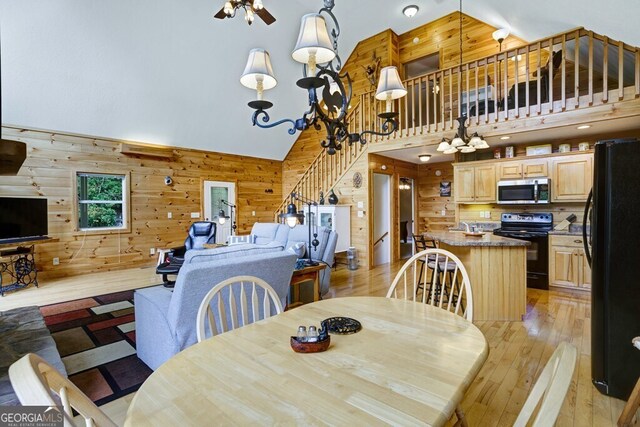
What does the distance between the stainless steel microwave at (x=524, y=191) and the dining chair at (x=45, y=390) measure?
221 inches

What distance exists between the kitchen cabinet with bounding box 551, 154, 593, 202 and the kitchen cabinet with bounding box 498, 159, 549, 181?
12cm

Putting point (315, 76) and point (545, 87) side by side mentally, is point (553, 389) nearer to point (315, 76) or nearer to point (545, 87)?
point (315, 76)

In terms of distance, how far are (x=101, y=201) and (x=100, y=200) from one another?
0.03 meters

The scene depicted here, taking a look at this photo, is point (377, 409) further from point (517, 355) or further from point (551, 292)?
point (551, 292)

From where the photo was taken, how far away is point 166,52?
197 inches

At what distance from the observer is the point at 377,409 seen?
2.75 feet

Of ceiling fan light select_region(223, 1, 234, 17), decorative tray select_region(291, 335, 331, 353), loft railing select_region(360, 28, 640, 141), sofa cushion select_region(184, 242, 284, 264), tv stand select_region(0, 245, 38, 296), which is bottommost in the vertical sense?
tv stand select_region(0, 245, 38, 296)

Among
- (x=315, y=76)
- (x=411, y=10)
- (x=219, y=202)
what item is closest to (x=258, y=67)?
(x=315, y=76)

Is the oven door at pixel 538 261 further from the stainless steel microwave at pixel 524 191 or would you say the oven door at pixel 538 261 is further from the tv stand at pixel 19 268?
the tv stand at pixel 19 268

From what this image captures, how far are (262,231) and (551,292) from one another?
4738mm

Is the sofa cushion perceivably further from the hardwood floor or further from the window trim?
the window trim

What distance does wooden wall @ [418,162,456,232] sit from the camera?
23.8 ft

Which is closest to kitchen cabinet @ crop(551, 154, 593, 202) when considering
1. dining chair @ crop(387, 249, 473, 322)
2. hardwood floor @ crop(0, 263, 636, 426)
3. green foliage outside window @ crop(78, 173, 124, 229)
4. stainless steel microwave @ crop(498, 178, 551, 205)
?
stainless steel microwave @ crop(498, 178, 551, 205)

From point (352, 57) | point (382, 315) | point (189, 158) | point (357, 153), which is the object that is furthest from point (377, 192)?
point (382, 315)
